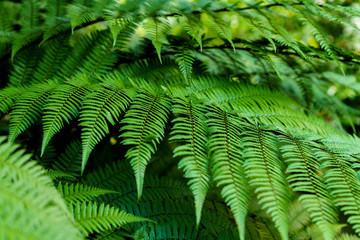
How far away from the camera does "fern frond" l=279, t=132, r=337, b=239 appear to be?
33.1 inches

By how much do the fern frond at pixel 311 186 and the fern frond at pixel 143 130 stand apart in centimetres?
49

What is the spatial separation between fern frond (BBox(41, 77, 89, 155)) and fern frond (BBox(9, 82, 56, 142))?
0.03 m

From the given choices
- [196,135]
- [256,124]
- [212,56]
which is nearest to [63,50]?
[212,56]

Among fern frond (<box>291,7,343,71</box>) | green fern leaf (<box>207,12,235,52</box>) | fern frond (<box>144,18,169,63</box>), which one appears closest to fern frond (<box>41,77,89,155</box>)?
fern frond (<box>144,18,169,63</box>)

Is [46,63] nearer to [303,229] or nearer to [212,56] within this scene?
[212,56]

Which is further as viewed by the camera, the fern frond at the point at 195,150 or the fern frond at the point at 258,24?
the fern frond at the point at 258,24

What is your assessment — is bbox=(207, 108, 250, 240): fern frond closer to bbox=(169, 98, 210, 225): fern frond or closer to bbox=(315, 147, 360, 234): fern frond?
bbox=(169, 98, 210, 225): fern frond

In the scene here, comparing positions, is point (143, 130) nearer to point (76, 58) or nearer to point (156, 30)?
point (156, 30)

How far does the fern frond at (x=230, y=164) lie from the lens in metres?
0.84

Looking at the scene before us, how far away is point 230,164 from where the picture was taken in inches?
36.7

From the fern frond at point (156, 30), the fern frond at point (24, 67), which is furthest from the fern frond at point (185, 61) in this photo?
the fern frond at point (24, 67)

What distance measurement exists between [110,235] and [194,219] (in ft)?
1.34

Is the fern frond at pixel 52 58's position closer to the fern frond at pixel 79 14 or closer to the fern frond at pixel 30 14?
the fern frond at pixel 30 14

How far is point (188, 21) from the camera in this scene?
4.40 feet
